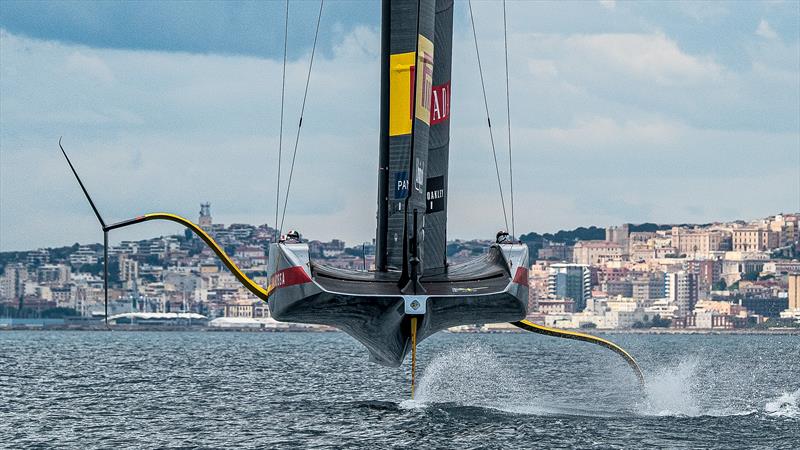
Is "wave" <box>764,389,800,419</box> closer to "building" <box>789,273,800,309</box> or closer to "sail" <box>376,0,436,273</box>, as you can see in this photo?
"sail" <box>376,0,436,273</box>

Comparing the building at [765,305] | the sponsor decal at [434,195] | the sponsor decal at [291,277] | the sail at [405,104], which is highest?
the sail at [405,104]

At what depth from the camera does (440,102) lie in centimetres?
2488

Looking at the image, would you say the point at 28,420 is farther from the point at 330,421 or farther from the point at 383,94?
the point at 383,94

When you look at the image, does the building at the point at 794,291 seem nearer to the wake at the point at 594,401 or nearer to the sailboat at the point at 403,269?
the wake at the point at 594,401

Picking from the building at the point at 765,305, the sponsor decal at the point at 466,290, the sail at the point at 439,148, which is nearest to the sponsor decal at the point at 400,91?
the sail at the point at 439,148

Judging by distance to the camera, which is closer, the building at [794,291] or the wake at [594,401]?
the wake at [594,401]

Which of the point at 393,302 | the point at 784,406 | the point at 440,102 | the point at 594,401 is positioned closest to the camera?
the point at 393,302

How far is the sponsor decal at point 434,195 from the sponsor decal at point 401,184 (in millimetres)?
1814

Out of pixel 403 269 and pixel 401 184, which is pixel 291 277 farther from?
pixel 401 184

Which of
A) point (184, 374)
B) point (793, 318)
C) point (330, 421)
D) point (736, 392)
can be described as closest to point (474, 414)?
point (330, 421)

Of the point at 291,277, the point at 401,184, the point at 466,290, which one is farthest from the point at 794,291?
the point at 291,277

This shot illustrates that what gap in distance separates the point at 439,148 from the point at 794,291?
6991 inches

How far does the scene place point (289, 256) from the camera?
865 inches

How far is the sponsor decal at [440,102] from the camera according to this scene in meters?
24.8
